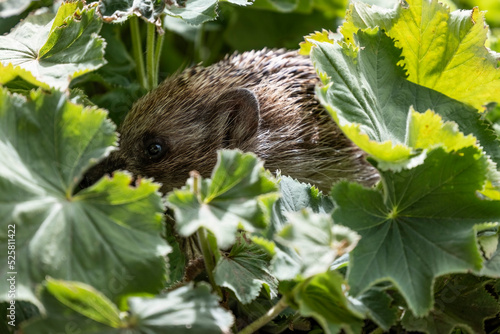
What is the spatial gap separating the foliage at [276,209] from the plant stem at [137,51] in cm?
38

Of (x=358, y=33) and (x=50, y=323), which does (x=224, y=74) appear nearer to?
(x=358, y=33)

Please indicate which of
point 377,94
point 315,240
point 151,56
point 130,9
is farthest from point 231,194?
point 151,56

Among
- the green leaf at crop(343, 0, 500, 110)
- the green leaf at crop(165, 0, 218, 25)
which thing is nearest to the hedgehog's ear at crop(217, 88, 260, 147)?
the green leaf at crop(165, 0, 218, 25)

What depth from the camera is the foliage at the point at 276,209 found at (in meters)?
0.95

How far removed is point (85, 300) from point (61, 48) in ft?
2.27

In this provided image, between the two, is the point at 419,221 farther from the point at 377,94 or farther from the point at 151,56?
the point at 151,56

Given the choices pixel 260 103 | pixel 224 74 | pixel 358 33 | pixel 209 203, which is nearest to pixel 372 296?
pixel 209 203

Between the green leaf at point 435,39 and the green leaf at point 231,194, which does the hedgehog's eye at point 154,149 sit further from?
the green leaf at point 231,194

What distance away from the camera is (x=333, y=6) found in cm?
263

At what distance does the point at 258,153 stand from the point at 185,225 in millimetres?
1061

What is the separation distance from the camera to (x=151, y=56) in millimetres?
1826

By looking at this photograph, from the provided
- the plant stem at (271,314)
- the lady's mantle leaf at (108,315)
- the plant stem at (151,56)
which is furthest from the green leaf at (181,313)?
the plant stem at (151,56)

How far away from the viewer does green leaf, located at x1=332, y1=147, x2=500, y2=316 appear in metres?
1.04

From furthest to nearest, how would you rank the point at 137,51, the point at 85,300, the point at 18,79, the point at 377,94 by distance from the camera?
the point at 137,51
the point at 377,94
the point at 18,79
the point at 85,300
